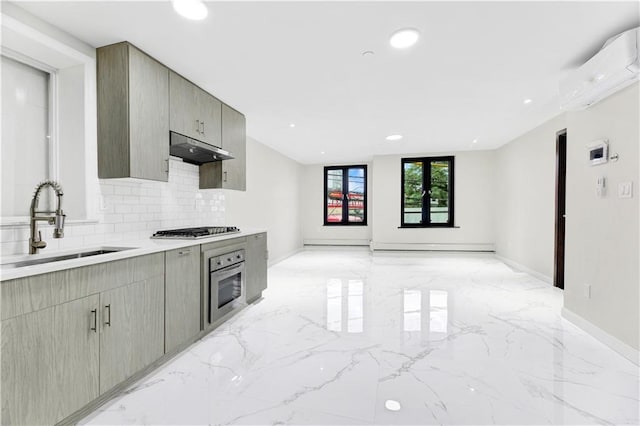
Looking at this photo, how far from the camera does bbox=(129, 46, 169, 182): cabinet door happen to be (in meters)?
2.23

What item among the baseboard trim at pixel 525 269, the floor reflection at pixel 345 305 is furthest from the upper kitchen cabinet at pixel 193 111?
the baseboard trim at pixel 525 269

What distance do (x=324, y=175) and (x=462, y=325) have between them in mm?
5679

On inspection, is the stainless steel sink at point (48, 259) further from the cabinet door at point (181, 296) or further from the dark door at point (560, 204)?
the dark door at point (560, 204)

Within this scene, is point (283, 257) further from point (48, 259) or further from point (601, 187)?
point (601, 187)

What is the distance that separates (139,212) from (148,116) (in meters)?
0.85

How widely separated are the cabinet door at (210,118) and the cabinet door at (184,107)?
0.19ft

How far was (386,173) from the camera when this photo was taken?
7.14m

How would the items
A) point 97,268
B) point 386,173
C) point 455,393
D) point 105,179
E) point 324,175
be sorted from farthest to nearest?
1. point 324,175
2. point 386,173
3. point 105,179
4. point 455,393
5. point 97,268

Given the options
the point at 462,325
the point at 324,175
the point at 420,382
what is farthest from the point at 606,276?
the point at 324,175

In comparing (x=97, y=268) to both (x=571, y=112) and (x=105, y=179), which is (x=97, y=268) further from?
(x=571, y=112)

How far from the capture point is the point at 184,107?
2770 millimetres

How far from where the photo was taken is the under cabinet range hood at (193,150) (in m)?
2.65

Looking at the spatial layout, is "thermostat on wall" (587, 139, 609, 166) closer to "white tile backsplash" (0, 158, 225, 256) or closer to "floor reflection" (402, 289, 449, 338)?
"floor reflection" (402, 289, 449, 338)

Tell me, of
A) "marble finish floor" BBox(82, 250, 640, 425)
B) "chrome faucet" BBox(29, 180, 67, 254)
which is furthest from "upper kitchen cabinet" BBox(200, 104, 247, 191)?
"chrome faucet" BBox(29, 180, 67, 254)
